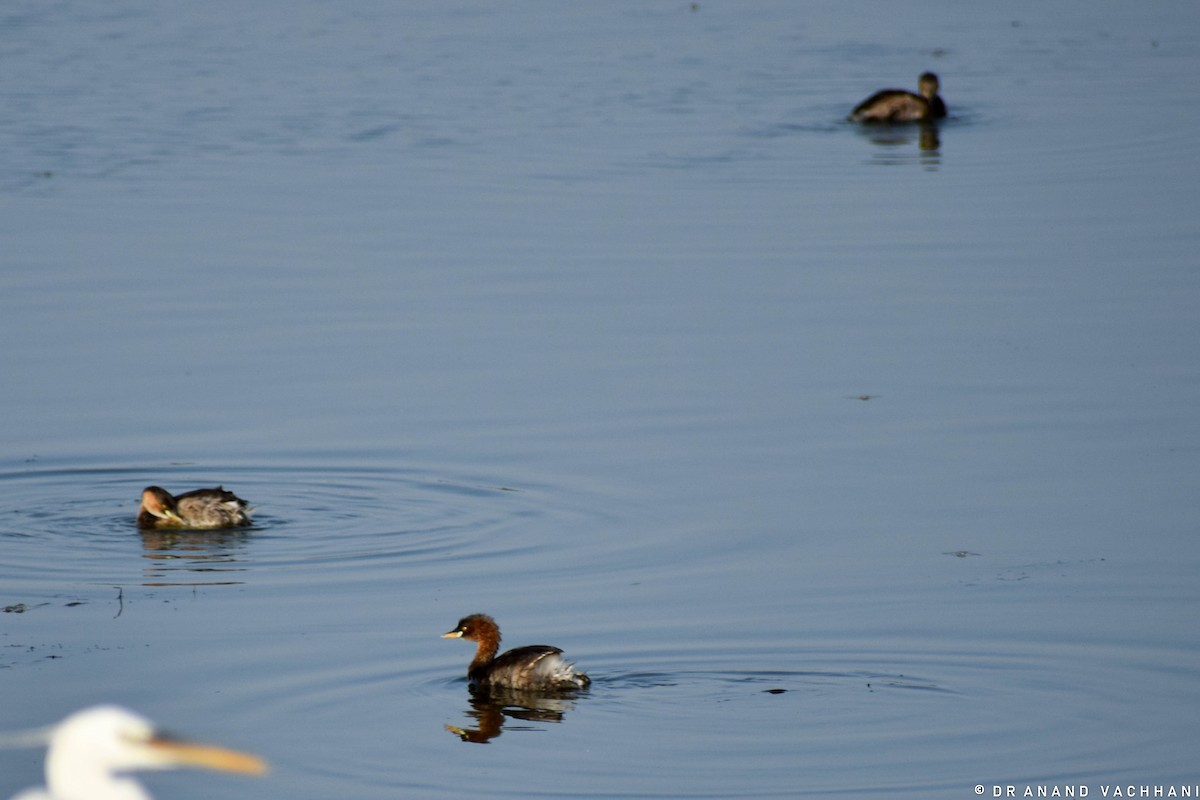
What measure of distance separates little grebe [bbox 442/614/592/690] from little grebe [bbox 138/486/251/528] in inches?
105

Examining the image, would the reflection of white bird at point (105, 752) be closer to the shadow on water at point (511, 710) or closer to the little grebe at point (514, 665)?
the shadow on water at point (511, 710)

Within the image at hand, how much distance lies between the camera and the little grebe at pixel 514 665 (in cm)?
918

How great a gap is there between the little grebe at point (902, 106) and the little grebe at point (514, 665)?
56.0 feet

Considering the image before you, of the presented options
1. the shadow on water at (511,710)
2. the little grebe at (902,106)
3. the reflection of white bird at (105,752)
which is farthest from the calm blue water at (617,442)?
the reflection of white bird at (105,752)

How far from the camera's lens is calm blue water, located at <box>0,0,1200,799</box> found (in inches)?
351

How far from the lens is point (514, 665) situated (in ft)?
30.5

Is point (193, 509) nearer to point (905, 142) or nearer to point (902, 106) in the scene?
point (905, 142)

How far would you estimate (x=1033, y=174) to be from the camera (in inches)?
850

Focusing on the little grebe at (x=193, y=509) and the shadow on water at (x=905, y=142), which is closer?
the little grebe at (x=193, y=509)

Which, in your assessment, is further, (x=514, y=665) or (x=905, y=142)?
(x=905, y=142)

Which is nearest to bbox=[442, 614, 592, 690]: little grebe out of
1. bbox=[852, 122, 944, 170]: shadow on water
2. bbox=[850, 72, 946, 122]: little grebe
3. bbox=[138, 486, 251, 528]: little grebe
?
bbox=[138, 486, 251, 528]: little grebe

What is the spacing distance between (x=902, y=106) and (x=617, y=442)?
1371 centimetres

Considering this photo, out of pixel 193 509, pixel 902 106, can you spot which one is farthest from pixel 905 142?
pixel 193 509

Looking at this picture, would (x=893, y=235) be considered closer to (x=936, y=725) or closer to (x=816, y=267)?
(x=816, y=267)
